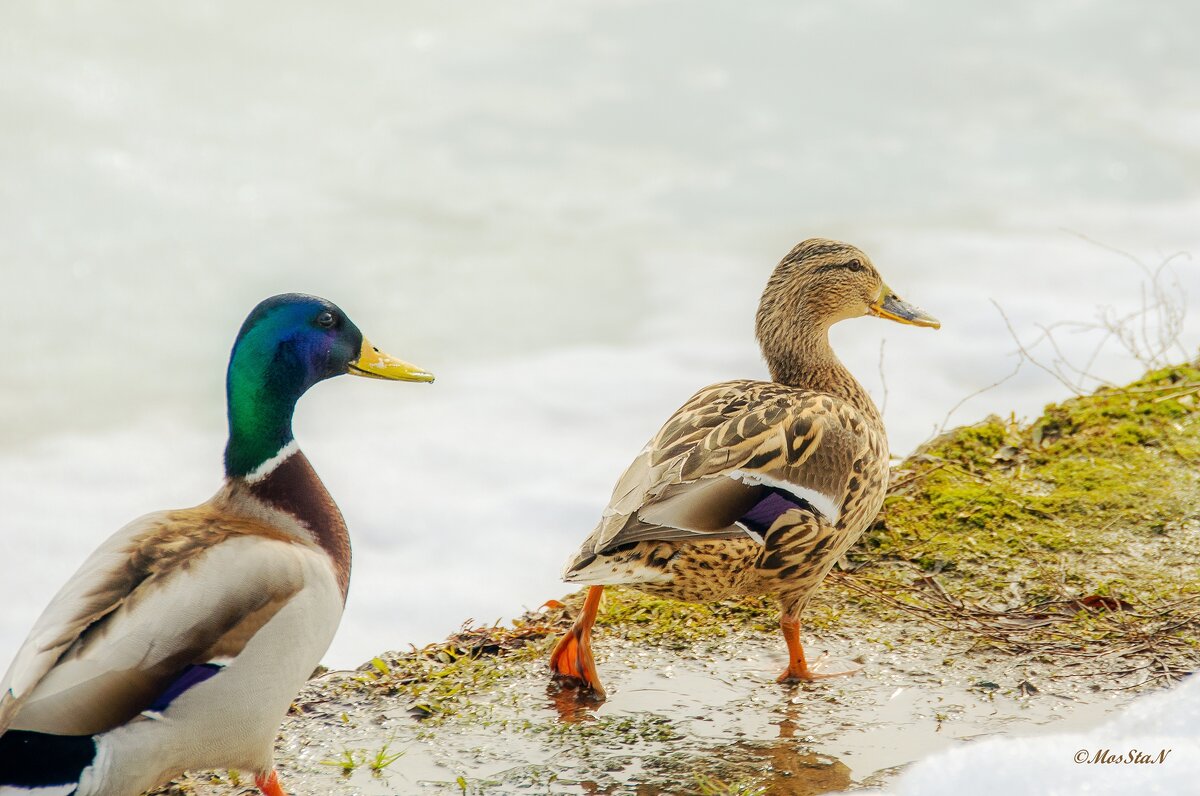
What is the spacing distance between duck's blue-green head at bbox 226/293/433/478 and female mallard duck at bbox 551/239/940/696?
0.85m

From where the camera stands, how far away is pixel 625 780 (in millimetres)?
3598

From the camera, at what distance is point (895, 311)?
5.00 m

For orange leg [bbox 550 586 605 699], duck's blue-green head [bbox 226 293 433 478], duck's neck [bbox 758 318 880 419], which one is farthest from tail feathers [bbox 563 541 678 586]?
duck's neck [bbox 758 318 880 419]

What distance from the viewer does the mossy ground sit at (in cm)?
368

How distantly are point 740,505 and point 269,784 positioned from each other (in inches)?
56.1

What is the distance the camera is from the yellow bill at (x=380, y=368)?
12.8ft

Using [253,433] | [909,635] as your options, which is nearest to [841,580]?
[909,635]

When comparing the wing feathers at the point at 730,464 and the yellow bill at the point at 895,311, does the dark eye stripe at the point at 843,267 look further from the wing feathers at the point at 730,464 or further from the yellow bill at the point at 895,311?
the wing feathers at the point at 730,464

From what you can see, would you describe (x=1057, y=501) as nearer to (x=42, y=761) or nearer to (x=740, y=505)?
(x=740, y=505)

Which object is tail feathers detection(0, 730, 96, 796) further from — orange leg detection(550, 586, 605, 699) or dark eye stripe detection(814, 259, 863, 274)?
dark eye stripe detection(814, 259, 863, 274)

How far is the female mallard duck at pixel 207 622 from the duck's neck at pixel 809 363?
168 centimetres

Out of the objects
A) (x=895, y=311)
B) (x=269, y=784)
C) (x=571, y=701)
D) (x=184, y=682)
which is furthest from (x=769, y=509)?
(x=184, y=682)

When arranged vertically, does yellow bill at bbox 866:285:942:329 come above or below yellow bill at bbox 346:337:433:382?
above

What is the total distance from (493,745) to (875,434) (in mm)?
1544
